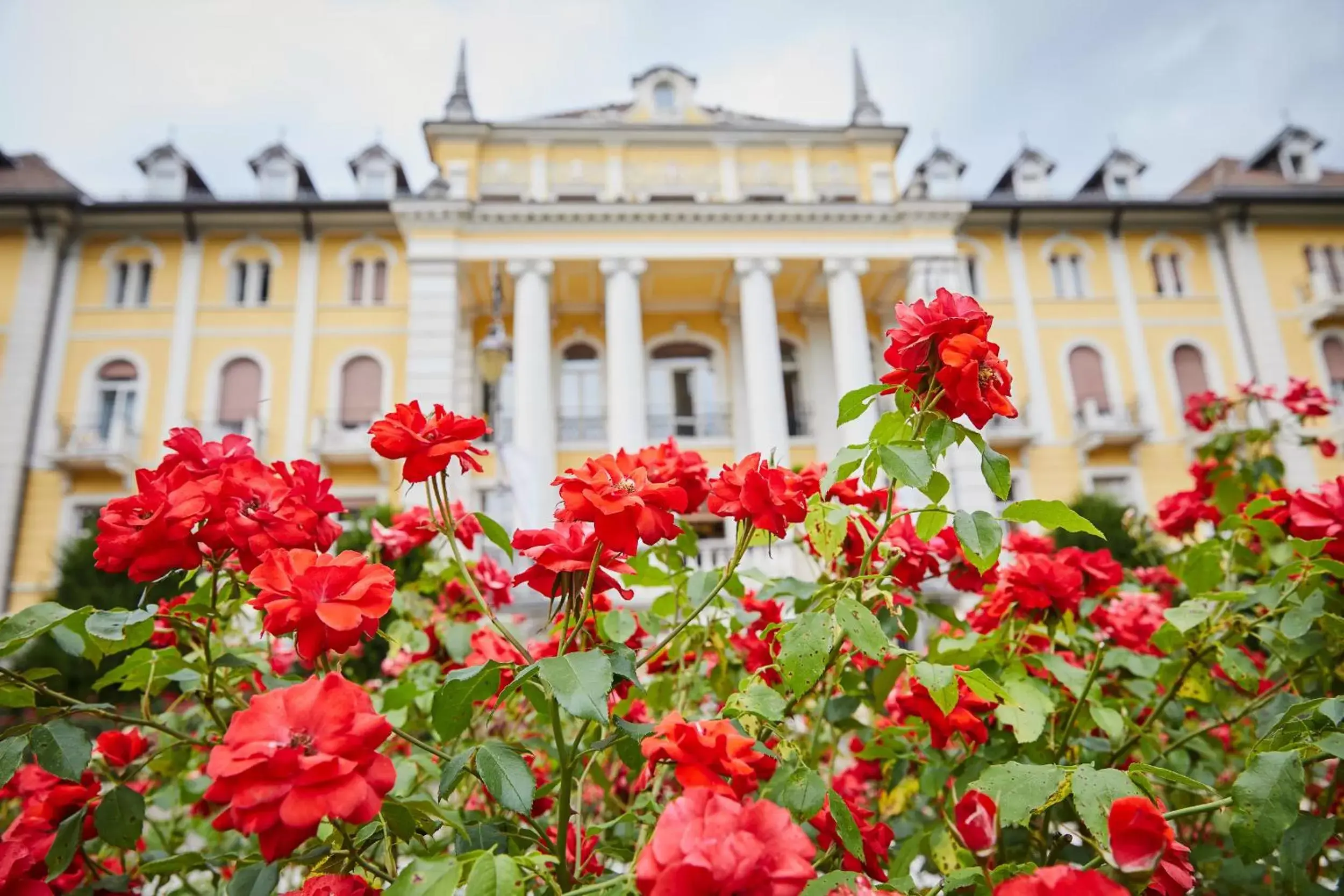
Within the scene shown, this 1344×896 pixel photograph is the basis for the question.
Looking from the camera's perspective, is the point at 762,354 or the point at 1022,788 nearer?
the point at 1022,788

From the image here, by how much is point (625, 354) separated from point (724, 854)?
50.8 ft

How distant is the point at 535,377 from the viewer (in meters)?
15.6

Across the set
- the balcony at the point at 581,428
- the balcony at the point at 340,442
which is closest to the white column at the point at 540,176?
the balcony at the point at 581,428

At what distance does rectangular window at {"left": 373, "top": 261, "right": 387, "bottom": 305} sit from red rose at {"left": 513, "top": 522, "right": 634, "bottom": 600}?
1805 cm

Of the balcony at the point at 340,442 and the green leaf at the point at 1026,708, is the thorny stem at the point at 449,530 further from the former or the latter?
the balcony at the point at 340,442

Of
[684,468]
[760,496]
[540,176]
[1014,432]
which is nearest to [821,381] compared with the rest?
[1014,432]

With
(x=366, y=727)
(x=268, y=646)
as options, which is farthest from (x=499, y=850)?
(x=268, y=646)

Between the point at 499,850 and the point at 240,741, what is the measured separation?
572 mm

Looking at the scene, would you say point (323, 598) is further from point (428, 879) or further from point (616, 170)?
point (616, 170)

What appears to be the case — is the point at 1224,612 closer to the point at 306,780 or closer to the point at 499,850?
the point at 499,850

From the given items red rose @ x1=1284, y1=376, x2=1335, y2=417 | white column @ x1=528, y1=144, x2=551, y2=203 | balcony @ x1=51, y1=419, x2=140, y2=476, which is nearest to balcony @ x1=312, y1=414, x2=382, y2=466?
balcony @ x1=51, y1=419, x2=140, y2=476

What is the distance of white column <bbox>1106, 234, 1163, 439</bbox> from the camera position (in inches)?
720

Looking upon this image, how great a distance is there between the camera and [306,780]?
78cm

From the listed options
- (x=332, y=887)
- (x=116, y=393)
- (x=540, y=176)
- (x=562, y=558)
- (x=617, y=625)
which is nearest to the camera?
(x=332, y=887)
